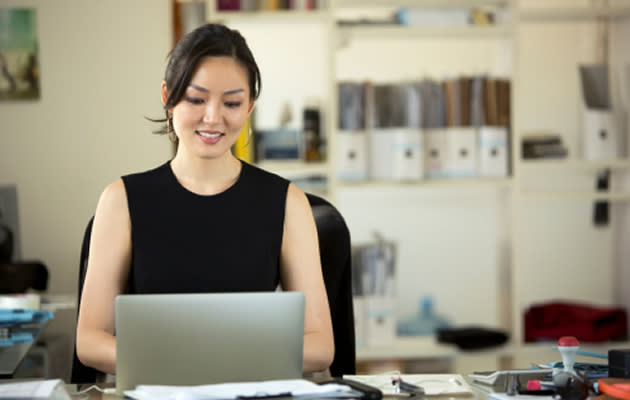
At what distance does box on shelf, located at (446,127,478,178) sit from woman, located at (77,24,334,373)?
1691 millimetres

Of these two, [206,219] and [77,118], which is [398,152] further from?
[206,219]

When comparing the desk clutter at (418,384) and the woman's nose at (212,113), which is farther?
the woman's nose at (212,113)

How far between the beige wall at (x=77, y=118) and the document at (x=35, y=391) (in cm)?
227

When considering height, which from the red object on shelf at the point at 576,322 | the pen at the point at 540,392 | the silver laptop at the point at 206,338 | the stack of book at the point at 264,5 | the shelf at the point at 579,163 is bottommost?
the red object on shelf at the point at 576,322

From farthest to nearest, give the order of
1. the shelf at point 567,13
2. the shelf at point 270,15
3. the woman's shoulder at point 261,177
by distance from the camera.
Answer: the shelf at point 567,13 → the shelf at point 270,15 → the woman's shoulder at point 261,177

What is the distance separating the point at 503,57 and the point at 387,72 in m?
0.60

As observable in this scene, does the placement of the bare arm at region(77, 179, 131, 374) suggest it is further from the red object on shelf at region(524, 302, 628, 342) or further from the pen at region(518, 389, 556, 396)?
the red object on shelf at region(524, 302, 628, 342)

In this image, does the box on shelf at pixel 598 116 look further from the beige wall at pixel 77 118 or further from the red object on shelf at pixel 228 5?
the beige wall at pixel 77 118

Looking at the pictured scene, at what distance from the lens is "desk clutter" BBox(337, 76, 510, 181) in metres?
3.27

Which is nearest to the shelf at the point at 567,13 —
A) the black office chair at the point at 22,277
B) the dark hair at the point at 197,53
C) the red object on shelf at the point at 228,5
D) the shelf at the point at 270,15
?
the shelf at the point at 270,15

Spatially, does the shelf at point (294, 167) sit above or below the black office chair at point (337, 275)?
above

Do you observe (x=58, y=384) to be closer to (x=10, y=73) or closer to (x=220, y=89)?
(x=220, y=89)

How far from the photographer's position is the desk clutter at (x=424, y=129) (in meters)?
3.27

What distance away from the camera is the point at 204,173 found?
167cm
